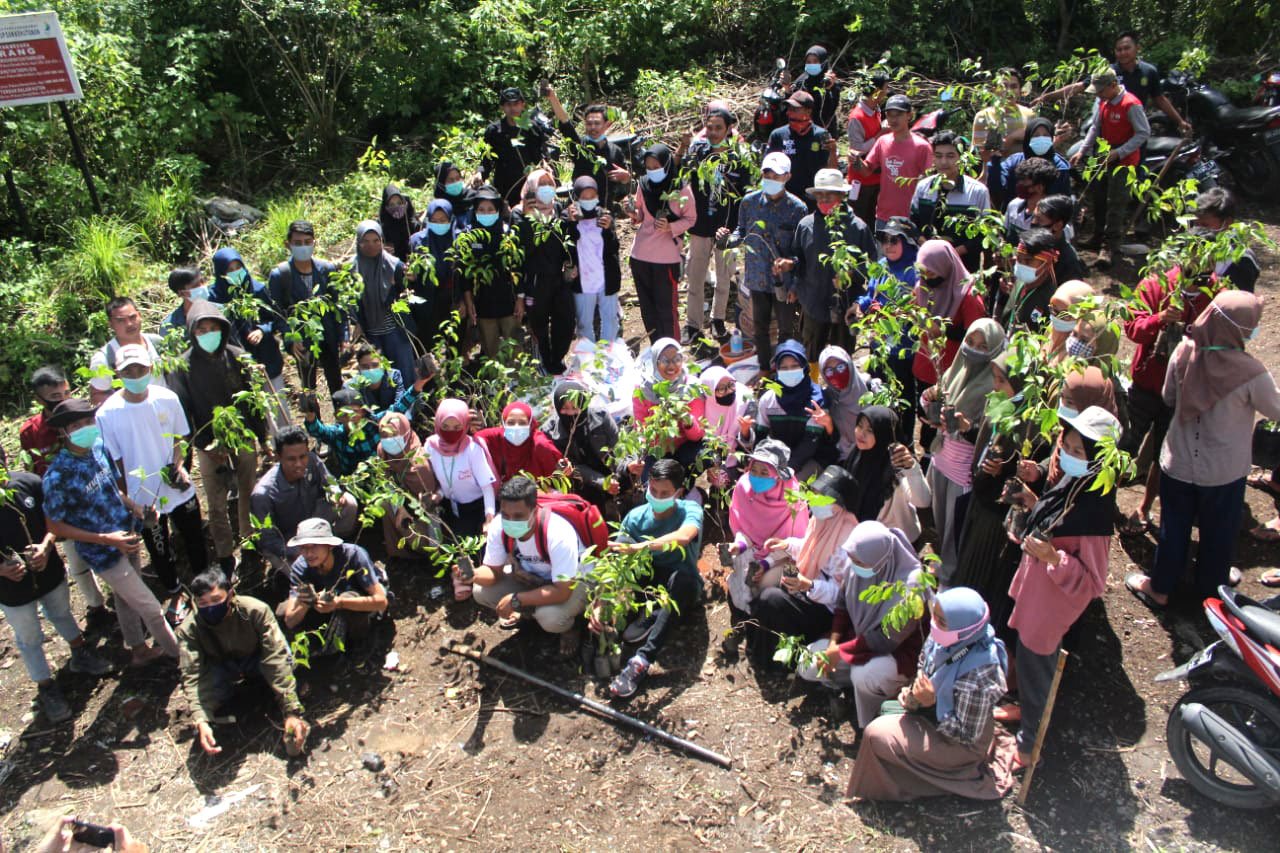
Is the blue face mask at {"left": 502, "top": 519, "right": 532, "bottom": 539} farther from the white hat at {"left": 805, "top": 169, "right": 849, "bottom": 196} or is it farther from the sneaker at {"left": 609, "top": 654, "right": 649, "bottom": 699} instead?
the white hat at {"left": 805, "top": 169, "right": 849, "bottom": 196}

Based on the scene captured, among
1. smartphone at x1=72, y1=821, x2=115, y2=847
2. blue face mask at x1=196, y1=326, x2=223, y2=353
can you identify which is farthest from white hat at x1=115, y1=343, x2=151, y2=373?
smartphone at x1=72, y1=821, x2=115, y2=847

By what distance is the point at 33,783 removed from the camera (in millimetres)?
5633

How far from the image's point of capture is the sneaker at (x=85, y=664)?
6.29 meters

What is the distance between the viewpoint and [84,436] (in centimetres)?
586

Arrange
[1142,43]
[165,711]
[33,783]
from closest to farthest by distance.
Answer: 1. [33,783]
2. [165,711]
3. [1142,43]

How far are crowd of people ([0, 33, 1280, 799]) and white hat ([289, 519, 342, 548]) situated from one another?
26 mm

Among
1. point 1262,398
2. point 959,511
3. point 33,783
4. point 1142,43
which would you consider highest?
point 1142,43

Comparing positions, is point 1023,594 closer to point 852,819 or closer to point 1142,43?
point 852,819

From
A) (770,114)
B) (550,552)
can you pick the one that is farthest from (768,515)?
(770,114)

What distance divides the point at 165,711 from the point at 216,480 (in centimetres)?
169

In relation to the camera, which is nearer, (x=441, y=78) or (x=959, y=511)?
(x=959, y=511)

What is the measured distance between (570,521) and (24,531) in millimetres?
3297

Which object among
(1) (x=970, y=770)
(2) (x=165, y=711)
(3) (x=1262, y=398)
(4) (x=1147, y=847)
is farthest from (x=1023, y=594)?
(2) (x=165, y=711)

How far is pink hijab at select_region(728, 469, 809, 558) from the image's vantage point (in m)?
6.05
